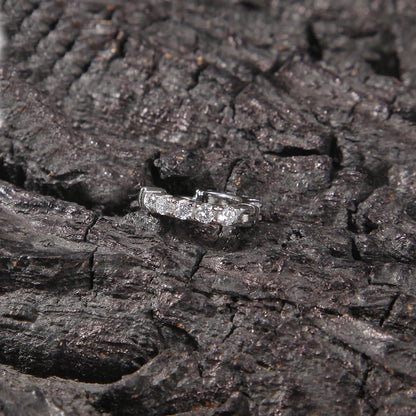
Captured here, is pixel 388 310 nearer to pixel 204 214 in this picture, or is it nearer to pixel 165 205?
Answer: pixel 204 214

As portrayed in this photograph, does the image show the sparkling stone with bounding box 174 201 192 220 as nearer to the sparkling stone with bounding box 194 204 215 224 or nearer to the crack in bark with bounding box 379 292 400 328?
the sparkling stone with bounding box 194 204 215 224

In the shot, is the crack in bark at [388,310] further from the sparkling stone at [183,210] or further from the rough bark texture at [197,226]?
the sparkling stone at [183,210]

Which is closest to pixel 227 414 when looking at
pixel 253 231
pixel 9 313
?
pixel 253 231

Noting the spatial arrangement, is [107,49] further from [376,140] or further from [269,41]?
[376,140]

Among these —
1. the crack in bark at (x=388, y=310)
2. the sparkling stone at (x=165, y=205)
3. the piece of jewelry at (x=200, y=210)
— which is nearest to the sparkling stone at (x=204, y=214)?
the piece of jewelry at (x=200, y=210)

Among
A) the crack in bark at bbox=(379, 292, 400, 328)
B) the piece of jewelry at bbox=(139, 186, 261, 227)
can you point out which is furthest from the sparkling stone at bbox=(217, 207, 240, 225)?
the crack in bark at bbox=(379, 292, 400, 328)

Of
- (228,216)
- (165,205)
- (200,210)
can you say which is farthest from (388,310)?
(165,205)
